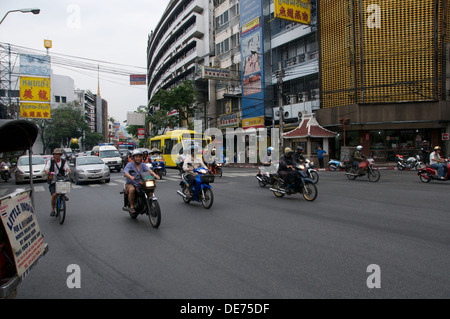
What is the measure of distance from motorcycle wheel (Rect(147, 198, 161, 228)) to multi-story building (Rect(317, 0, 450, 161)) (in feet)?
60.9

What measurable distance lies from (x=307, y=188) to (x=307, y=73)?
62.8 feet

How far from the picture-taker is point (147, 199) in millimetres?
6738

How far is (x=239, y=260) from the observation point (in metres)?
4.38

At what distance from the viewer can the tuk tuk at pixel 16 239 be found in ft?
9.82

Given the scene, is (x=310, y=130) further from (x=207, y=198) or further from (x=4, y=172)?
(x=4, y=172)

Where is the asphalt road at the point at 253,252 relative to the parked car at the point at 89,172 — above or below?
below

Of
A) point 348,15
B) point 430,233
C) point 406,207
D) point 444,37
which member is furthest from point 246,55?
point 430,233

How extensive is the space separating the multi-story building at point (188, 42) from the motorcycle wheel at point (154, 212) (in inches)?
1183

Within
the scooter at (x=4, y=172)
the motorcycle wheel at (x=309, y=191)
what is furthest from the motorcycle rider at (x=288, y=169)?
the scooter at (x=4, y=172)

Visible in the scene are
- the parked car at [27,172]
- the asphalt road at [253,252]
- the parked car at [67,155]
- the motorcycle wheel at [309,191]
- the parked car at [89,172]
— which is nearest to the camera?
the asphalt road at [253,252]

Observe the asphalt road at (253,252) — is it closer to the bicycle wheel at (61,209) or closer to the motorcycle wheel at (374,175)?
the bicycle wheel at (61,209)

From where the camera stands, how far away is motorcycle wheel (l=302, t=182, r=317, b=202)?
30.5ft
